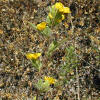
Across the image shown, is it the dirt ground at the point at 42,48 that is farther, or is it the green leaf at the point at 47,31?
the dirt ground at the point at 42,48

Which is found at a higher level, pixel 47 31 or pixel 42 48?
pixel 47 31

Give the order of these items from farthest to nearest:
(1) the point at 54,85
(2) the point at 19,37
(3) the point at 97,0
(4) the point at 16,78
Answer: (3) the point at 97,0
(2) the point at 19,37
(4) the point at 16,78
(1) the point at 54,85

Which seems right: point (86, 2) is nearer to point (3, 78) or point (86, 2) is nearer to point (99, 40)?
point (99, 40)

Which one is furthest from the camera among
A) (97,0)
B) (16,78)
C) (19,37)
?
(97,0)

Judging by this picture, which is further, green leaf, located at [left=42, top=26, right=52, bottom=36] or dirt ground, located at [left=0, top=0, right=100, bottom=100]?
dirt ground, located at [left=0, top=0, right=100, bottom=100]

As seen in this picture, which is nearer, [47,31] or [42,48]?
[47,31]

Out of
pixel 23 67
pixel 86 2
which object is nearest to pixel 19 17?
pixel 23 67

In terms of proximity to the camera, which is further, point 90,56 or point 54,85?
point 90,56

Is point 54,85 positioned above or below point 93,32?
below
